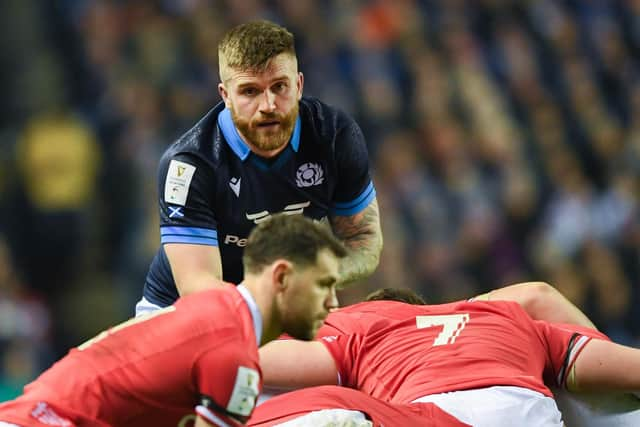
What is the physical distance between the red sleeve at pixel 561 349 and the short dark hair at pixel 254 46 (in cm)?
150

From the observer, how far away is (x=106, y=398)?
3283mm

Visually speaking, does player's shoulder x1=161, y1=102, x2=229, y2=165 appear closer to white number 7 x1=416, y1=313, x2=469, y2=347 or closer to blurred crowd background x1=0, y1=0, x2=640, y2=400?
white number 7 x1=416, y1=313, x2=469, y2=347

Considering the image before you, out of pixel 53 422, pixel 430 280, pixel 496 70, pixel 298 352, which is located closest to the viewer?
pixel 53 422

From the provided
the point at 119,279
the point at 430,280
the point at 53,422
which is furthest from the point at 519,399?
the point at 119,279

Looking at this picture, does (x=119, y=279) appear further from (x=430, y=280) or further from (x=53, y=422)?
(x=53, y=422)

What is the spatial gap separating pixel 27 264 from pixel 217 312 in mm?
5732

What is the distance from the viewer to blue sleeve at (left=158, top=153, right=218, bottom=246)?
15.0 feet

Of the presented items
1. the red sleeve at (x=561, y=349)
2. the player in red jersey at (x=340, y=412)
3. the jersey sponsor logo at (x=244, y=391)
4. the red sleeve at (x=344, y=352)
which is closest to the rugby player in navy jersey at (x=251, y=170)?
the red sleeve at (x=344, y=352)

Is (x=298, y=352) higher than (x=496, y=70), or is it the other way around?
(x=496, y=70)

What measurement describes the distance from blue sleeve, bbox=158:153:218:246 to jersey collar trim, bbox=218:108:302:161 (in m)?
0.14

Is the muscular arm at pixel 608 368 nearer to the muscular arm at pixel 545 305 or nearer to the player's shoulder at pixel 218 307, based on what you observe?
the muscular arm at pixel 545 305

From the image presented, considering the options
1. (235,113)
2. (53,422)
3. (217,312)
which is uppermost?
(235,113)

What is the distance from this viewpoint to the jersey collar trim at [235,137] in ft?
15.3

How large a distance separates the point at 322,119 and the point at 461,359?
109 centimetres
